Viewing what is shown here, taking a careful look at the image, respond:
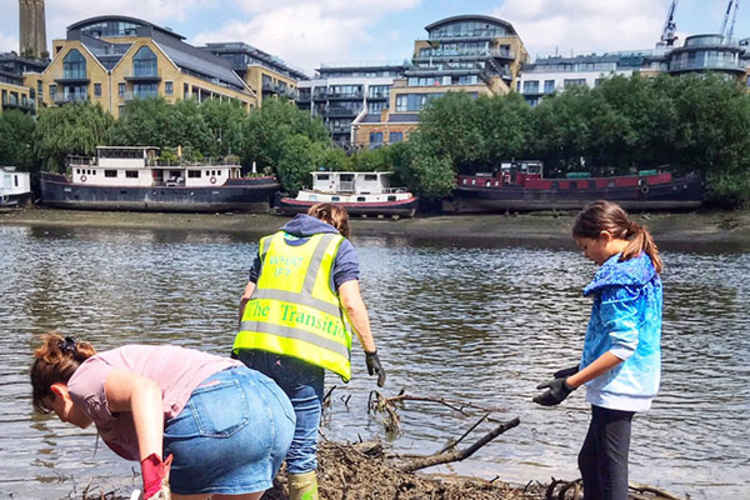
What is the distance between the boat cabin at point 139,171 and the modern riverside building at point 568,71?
3946 centimetres

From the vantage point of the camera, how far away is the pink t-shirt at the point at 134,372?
262 centimetres

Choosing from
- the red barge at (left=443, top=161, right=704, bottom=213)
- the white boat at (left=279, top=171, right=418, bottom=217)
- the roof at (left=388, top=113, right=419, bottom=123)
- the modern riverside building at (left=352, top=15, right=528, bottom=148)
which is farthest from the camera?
the modern riverside building at (left=352, top=15, right=528, bottom=148)

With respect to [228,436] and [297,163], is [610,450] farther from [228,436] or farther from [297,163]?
[297,163]

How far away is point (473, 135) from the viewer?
5253cm

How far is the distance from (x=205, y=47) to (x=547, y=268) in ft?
272

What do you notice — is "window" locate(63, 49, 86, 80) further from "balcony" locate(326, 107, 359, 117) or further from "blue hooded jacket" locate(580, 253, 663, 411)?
"blue hooded jacket" locate(580, 253, 663, 411)

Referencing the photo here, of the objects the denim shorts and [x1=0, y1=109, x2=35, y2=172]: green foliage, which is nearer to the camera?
the denim shorts

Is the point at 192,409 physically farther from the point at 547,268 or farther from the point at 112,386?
the point at 547,268

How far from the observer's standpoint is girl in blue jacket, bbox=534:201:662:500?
3760 mm

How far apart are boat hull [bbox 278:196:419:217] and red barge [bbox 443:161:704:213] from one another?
4.31 meters

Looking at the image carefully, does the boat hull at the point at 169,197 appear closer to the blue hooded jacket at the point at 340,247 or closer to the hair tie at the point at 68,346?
the blue hooded jacket at the point at 340,247

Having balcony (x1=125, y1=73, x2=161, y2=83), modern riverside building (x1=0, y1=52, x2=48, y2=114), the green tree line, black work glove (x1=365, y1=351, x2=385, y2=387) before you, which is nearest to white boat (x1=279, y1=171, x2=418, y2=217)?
the green tree line

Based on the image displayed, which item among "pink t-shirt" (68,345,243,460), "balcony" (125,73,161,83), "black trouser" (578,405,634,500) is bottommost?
"black trouser" (578,405,634,500)

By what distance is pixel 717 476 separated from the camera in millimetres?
6477
